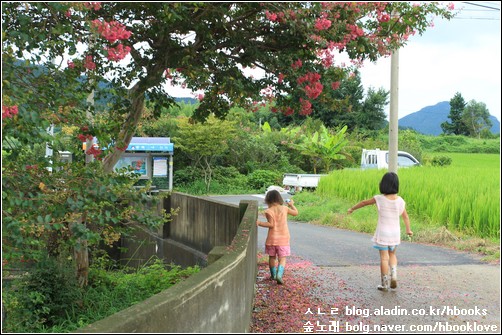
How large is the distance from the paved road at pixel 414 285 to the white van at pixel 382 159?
1450cm

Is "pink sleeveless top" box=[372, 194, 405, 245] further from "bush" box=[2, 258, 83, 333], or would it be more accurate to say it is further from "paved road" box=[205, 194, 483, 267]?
"bush" box=[2, 258, 83, 333]

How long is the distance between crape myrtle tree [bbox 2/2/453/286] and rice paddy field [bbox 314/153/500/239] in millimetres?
5891

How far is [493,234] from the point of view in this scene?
A: 11.9m

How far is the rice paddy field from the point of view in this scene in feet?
40.2

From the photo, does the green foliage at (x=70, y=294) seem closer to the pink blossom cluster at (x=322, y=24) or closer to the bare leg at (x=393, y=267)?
the bare leg at (x=393, y=267)

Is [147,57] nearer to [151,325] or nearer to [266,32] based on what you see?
[266,32]

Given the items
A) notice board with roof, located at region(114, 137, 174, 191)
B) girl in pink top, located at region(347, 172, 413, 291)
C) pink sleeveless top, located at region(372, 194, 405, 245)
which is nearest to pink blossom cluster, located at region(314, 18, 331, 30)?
girl in pink top, located at region(347, 172, 413, 291)

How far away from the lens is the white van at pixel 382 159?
26.4m

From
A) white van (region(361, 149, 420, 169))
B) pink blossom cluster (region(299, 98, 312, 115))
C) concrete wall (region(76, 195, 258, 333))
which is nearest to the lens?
concrete wall (region(76, 195, 258, 333))

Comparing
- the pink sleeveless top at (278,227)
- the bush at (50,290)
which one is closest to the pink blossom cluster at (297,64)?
the pink sleeveless top at (278,227)

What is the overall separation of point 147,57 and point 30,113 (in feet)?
11.8

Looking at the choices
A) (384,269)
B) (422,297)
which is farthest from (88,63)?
(422,297)

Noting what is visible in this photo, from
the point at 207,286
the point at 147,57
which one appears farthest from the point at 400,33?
the point at 207,286

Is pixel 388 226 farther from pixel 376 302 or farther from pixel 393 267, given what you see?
pixel 376 302
